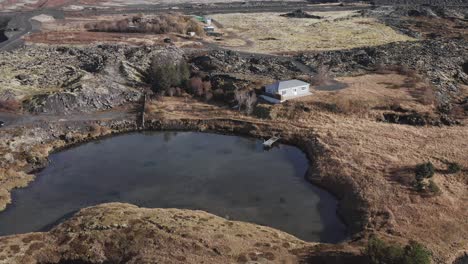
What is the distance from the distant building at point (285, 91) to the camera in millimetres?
70625

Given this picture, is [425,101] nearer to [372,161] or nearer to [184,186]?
[372,161]

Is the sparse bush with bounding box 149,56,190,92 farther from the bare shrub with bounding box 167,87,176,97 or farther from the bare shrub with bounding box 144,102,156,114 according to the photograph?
the bare shrub with bounding box 144,102,156,114

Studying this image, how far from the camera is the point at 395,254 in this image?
3419 centimetres

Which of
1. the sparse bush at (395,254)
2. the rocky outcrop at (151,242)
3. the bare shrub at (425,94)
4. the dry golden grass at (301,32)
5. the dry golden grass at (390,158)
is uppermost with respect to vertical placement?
the dry golden grass at (301,32)

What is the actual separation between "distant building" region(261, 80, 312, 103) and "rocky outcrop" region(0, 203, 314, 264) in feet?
105

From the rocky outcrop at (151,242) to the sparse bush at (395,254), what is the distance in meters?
6.21

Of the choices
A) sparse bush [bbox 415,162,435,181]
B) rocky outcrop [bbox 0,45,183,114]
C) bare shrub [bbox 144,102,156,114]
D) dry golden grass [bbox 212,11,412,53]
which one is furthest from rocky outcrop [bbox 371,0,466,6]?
sparse bush [bbox 415,162,435,181]

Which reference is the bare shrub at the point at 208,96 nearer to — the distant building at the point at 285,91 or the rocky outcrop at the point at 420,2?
the distant building at the point at 285,91

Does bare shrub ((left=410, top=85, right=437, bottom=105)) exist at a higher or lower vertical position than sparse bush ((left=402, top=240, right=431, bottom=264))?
higher

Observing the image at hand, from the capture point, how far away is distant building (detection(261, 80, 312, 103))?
70.6 meters

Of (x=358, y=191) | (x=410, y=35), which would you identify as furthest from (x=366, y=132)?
(x=410, y=35)

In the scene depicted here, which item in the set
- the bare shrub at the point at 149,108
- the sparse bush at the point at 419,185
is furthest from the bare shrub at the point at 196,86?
the sparse bush at the point at 419,185

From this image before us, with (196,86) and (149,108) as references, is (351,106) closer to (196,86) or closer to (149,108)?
(196,86)

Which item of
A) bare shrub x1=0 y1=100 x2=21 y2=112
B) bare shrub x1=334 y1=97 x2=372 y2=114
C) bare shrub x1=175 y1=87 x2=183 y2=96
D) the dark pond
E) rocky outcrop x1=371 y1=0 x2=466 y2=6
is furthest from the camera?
rocky outcrop x1=371 y1=0 x2=466 y2=6
